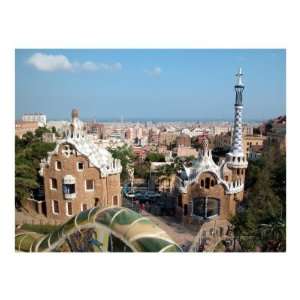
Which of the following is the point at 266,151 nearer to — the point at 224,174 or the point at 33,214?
the point at 224,174

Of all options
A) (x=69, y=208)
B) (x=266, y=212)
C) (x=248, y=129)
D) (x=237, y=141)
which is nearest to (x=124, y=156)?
(x=69, y=208)

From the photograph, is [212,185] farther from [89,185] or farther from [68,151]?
[68,151]

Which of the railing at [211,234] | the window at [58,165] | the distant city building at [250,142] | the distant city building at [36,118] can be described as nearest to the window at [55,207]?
the window at [58,165]

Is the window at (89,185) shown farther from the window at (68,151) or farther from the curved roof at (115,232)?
the window at (68,151)

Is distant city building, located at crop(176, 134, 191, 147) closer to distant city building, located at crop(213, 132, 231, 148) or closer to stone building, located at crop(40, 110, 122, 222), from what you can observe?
distant city building, located at crop(213, 132, 231, 148)

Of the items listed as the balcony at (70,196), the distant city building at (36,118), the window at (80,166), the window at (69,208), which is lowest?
the window at (69,208)

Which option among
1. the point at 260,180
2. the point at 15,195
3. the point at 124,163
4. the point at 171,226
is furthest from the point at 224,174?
the point at 15,195
